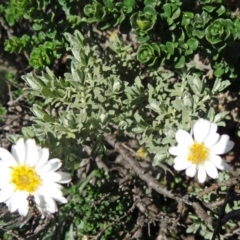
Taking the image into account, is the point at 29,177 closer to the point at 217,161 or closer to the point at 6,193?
the point at 6,193

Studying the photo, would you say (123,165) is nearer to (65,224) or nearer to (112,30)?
(65,224)

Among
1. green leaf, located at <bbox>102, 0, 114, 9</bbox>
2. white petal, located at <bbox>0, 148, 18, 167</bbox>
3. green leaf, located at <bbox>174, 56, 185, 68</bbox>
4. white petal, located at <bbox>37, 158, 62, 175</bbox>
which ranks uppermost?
green leaf, located at <bbox>102, 0, 114, 9</bbox>

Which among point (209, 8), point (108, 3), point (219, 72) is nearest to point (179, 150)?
point (219, 72)

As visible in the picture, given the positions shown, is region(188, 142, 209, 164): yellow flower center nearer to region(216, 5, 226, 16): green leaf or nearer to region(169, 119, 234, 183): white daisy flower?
region(169, 119, 234, 183): white daisy flower

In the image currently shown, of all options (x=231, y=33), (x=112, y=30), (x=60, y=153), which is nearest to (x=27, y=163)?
(x=60, y=153)

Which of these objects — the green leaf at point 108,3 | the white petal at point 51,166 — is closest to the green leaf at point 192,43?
the green leaf at point 108,3

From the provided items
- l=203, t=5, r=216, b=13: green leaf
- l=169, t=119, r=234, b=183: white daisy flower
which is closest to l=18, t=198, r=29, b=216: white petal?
l=169, t=119, r=234, b=183: white daisy flower
